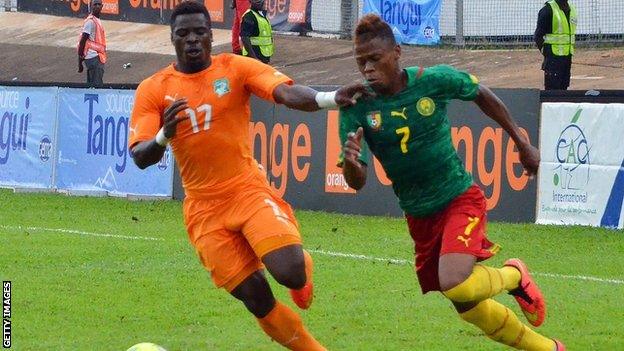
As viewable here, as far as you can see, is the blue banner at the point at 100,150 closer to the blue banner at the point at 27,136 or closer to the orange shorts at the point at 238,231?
the blue banner at the point at 27,136

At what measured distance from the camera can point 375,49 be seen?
26.1 feet

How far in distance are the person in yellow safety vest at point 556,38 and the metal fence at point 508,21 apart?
6.05m

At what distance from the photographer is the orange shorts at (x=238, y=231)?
323 inches

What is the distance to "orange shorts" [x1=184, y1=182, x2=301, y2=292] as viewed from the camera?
820cm

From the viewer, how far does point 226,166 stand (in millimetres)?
8438

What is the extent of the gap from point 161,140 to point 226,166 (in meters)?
0.55

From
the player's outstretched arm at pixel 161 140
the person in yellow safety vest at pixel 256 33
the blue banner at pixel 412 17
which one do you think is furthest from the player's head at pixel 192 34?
the blue banner at pixel 412 17

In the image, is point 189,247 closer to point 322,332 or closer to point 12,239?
point 12,239

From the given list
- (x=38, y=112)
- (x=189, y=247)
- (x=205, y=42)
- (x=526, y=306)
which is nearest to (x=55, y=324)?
(x=205, y=42)

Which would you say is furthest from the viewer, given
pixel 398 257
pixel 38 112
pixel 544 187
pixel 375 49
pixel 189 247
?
pixel 38 112

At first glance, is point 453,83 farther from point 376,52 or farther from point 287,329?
point 287,329

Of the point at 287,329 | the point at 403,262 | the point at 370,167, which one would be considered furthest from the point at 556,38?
the point at 287,329

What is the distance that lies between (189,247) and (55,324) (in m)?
4.58

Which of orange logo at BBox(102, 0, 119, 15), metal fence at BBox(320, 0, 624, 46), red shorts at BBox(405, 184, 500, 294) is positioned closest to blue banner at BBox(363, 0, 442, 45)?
metal fence at BBox(320, 0, 624, 46)
